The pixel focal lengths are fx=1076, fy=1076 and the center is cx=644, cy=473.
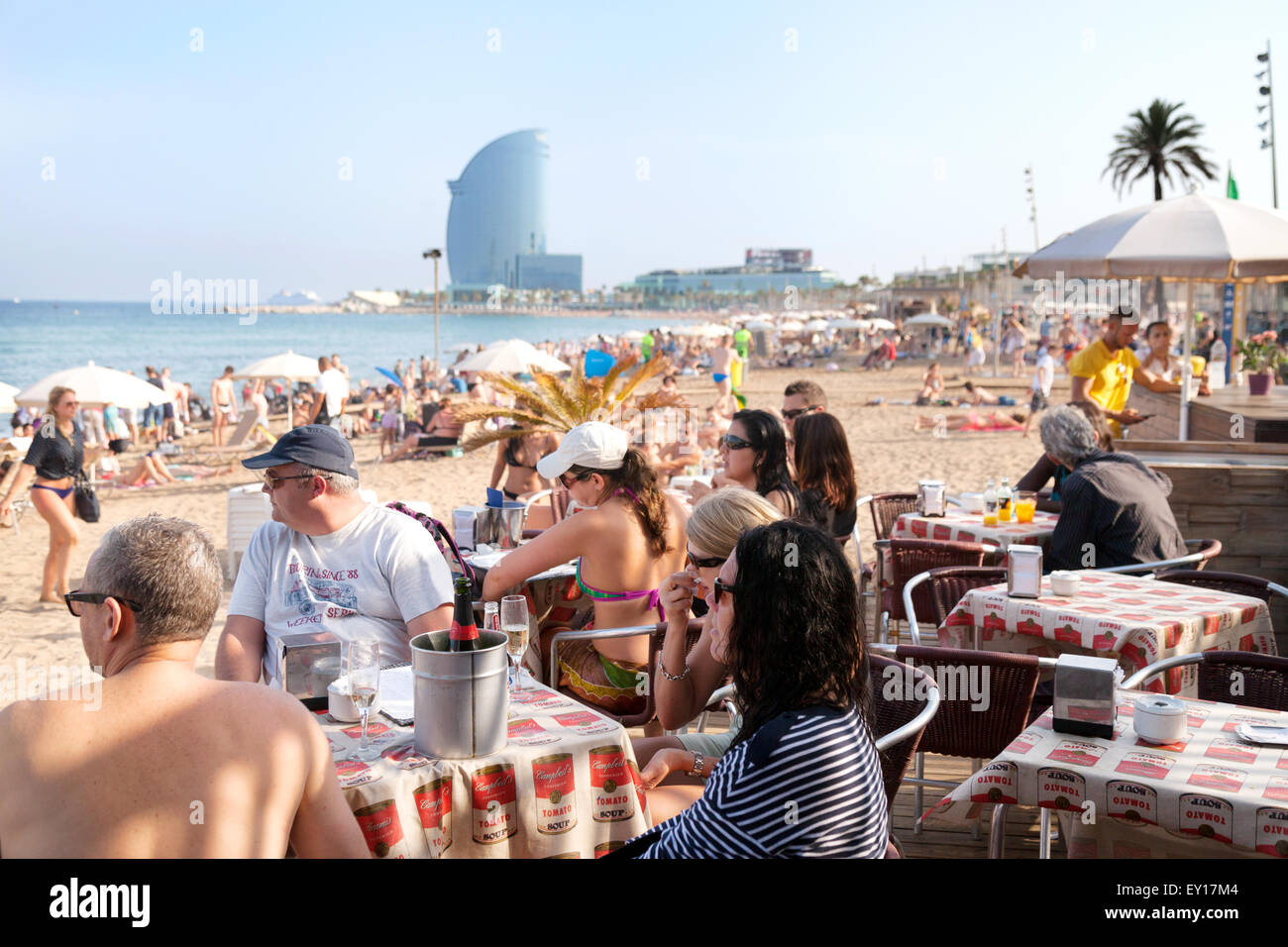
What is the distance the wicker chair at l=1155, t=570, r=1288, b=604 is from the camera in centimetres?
428

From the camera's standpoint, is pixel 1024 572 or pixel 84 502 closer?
pixel 1024 572

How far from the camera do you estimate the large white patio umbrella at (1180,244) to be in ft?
23.0

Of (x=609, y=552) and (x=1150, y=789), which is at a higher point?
(x=609, y=552)

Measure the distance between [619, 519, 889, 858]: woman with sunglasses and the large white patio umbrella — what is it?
20.0 feet

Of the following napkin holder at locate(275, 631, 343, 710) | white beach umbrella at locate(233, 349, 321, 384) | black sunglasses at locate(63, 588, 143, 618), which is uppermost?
white beach umbrella at locate(233, 349, 321, 384)

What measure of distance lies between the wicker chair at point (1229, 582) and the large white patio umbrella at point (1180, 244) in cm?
341

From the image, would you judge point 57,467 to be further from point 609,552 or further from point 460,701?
point 460,701

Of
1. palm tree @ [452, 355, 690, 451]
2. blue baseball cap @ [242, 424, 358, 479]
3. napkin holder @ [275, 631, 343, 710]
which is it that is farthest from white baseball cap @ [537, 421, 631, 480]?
palm tree @ [452, 355, 690, 451]

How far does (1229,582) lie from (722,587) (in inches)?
122

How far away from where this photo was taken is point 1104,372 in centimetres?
806

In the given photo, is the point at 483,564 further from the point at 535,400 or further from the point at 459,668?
the point at 459,668

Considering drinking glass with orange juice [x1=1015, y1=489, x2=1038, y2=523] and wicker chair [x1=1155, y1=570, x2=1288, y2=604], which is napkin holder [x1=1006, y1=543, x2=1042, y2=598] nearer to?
wicker chair [x1=1155, y1=570, x2=1288, y2=604]

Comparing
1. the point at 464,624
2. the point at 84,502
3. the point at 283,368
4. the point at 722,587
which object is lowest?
the point at 84,502

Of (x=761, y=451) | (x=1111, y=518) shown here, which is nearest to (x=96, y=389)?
(x=761, y=451)
